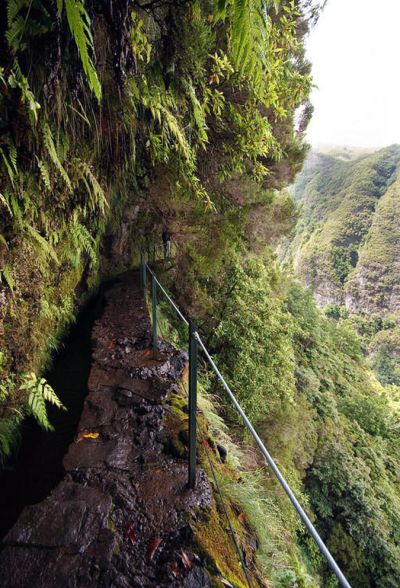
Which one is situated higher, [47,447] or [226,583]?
[226,583]

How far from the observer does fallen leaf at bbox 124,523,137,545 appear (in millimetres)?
1759

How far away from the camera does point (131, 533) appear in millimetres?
1798

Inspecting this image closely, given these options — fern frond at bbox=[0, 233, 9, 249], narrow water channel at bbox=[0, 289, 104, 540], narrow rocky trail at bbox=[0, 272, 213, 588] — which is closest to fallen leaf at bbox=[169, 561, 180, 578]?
narrow rocky trail at bbox=[0, 272, 213, 588]

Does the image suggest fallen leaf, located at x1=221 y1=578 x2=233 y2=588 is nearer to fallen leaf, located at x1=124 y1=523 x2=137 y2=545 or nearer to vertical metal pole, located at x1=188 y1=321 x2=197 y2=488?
fallen leaf, located at x1=124 y1=523 x2=137 y2=545

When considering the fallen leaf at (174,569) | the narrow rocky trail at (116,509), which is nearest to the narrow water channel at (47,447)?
the narrow rocky trail at (116,509)

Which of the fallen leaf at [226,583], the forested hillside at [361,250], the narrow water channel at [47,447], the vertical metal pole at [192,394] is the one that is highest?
the vertical metal pole at [192,394]

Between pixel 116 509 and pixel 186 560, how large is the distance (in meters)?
0.51

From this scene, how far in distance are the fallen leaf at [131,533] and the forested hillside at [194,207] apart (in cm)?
39

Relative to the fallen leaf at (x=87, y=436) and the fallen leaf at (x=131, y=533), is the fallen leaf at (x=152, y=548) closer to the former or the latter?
the fallen leaf at (x=131, y=533)

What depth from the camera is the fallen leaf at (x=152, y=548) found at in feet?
5.56

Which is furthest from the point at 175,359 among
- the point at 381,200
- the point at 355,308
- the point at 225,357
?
the point at 381,200

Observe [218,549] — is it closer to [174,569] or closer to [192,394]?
[174,569]

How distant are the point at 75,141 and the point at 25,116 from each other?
0.63 meters

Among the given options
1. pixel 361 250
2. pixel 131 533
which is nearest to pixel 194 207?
pixel 131 533
